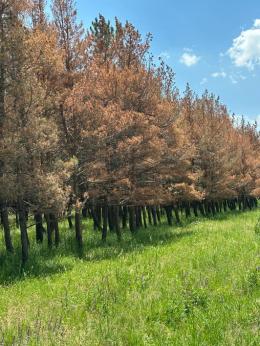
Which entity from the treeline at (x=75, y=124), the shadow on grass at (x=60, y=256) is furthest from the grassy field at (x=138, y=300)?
the treeline at (x=75, y=124)

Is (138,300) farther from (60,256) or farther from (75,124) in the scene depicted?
(75,124)

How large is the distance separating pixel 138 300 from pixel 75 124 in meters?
11.6

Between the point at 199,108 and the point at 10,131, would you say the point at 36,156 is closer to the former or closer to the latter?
the point at 10,131

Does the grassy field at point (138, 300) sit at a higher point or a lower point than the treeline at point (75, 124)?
lower

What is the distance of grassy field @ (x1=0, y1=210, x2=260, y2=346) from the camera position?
682 cm

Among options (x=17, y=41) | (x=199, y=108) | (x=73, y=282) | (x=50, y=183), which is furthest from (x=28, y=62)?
(x=199, y=108)

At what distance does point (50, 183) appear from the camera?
14406mm

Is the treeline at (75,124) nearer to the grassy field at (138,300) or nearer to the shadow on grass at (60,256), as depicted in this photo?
the shadow on grass at (60,256)

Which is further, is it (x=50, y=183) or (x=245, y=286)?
(x=50, y=183)

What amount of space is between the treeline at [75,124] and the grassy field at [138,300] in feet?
10.2

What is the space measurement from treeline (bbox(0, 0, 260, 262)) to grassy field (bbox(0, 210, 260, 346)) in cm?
310

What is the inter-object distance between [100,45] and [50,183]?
1303 centimetres

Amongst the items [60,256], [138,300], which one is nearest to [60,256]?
[60,256]

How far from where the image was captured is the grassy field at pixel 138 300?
682 centimetres
